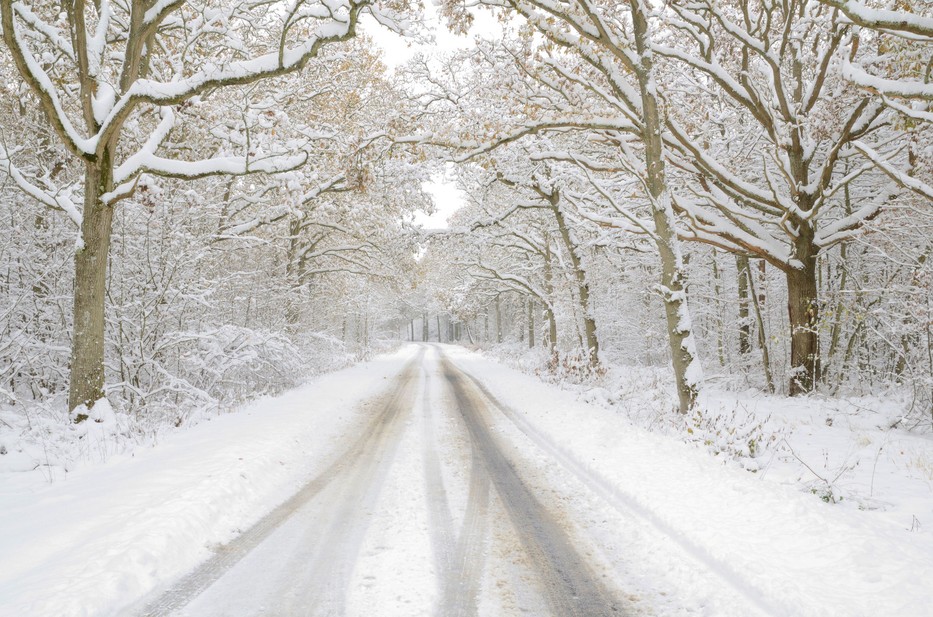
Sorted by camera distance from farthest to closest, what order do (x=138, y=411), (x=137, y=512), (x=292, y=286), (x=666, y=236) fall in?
(x=292, y=286)
(x=138, y=411)
(x=666, y=236)
(x=137, y=512)

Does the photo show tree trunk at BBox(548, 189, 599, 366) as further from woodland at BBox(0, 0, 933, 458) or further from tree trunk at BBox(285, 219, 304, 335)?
tree trunk at BBox(285, 219, 304, 335)

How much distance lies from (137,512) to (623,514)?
186 inches

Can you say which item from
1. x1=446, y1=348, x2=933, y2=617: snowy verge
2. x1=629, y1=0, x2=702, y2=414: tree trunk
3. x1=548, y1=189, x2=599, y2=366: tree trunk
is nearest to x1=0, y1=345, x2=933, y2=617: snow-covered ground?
x1=446, y1=348, x2=933, y2=617: snowy verge

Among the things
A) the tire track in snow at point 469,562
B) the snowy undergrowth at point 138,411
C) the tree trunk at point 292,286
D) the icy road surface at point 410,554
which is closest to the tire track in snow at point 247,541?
the icy road surface at point 410,554

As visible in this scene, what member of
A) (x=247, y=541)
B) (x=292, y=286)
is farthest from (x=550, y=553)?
(x=292, y=286)

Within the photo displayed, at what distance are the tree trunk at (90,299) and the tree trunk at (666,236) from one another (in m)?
9.07

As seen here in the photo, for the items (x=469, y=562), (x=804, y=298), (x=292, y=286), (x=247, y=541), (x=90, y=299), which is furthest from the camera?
(x=292, y=286)

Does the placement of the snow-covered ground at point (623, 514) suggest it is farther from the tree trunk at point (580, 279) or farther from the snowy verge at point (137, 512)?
the tree trunk at point (580, 279)

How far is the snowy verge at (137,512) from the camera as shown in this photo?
342cm

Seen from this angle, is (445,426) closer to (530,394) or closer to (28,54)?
(530,394)

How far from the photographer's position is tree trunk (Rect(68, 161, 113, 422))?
757 cm

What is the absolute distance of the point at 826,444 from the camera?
287 inches

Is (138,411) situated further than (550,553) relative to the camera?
Yes

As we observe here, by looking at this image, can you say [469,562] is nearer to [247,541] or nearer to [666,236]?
[247,541]
